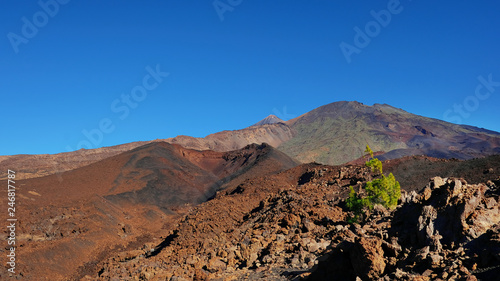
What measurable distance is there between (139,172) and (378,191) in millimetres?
44754

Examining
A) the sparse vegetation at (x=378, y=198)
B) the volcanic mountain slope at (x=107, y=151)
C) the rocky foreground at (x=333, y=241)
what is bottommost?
the rocky foreground at (x=333, y=241)

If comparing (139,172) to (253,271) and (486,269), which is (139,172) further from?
(486,269)

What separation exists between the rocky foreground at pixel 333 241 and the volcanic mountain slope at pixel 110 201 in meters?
3.91

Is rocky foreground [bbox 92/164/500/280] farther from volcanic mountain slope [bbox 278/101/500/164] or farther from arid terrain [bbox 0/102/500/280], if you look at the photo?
volcanic mountain slope [bbox 278/101/500/164]

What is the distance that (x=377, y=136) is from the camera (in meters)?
144

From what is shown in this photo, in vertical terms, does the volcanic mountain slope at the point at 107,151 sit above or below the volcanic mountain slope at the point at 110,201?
above

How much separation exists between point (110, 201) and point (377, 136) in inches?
4692

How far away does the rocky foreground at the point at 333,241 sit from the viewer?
11336 millimetres

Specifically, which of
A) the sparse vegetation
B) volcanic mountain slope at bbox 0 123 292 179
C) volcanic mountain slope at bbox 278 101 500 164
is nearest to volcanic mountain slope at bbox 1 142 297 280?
the sparse vegetation

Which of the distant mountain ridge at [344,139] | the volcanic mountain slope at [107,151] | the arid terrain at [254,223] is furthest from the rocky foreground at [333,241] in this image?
the distant mountain ridge at [344,139]

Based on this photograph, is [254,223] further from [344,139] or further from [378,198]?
A: [344,139]

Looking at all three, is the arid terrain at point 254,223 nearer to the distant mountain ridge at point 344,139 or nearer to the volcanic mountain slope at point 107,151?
the volcanic mountain slope at point 107,151

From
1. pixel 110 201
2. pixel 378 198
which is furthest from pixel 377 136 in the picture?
pixel 378 198

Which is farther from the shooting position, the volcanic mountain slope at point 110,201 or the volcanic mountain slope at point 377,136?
the volcanic mountain slope at point 377,136
